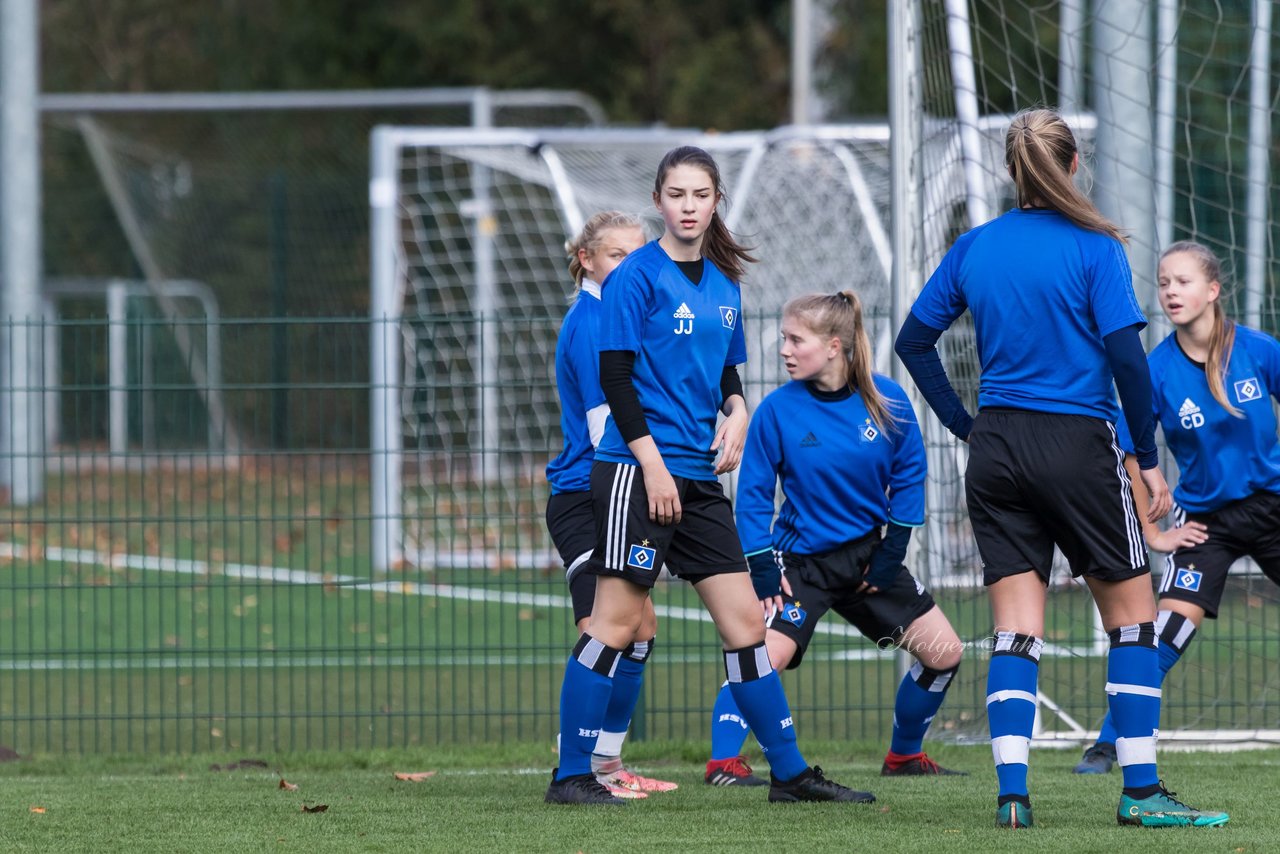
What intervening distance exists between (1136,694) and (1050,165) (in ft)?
4.86

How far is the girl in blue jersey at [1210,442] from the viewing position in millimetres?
6047

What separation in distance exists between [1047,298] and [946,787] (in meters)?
1.94

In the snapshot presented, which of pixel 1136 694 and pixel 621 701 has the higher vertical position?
pixel 1136 694

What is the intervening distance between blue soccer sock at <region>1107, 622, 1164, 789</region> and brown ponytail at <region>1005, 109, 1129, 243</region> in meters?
1.11

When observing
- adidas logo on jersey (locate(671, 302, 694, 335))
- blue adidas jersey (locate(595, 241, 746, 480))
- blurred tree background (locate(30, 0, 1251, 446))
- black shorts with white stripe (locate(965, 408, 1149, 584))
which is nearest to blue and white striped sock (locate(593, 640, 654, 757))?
blue adidas jersey (locate(595, 241, 746, 480))

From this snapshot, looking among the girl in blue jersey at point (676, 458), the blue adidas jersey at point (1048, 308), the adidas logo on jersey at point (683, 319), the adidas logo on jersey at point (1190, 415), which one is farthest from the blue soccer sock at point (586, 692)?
the adidas logo on jersey at point (1190, 415)

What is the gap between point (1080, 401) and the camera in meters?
4.66

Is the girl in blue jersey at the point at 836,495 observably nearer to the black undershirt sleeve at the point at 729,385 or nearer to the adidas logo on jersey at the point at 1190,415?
the black undershirt sleeve at the point at 729,385

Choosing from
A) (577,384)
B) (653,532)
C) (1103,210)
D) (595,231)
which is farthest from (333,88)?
(653,532)

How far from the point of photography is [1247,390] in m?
6.11

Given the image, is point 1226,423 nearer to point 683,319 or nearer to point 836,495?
point 836,495

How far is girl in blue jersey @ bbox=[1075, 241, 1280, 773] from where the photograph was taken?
605 cm

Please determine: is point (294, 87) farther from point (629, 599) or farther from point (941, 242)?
point (629, 599)

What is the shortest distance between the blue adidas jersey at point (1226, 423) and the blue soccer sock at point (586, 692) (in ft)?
7.64
